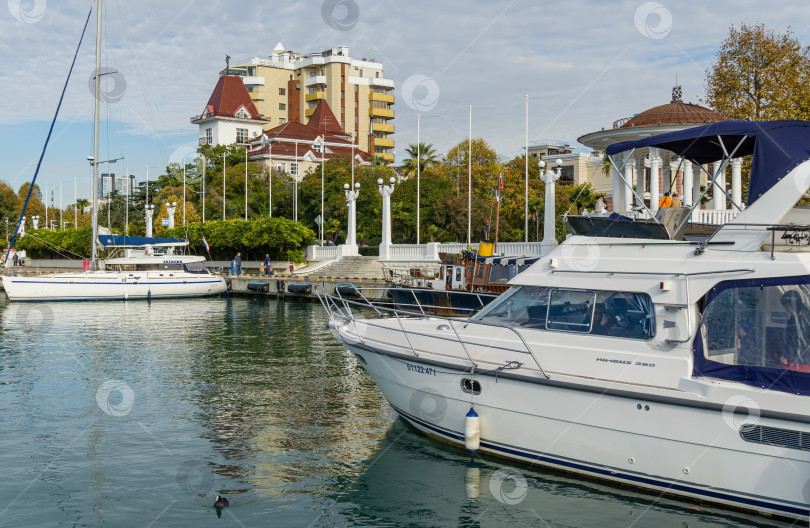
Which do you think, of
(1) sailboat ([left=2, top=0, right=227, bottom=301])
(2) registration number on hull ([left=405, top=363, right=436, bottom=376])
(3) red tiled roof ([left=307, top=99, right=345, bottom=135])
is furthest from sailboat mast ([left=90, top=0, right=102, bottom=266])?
(3) red tiled roof ([left=307, top=99, right=345, bottom=135])

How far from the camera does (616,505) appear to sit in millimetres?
9164

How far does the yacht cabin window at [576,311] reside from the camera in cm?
951

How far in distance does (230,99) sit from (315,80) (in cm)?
1340

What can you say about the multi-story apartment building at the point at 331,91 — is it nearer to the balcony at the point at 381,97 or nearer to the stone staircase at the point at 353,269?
the balcony at the point at 381,97

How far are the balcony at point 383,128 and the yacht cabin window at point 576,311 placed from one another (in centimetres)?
10073

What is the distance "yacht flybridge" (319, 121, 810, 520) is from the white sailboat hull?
30652 mm

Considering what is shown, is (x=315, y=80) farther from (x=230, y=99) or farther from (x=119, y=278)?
(x=119, y=278)

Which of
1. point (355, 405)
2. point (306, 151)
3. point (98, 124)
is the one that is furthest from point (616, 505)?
point (306, 151)

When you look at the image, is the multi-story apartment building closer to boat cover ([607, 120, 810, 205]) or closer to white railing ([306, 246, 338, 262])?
white railing ([306, 246, 338, 262])

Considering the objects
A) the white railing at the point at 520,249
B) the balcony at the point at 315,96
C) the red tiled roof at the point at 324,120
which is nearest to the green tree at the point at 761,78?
the white railing at the point at 520,249

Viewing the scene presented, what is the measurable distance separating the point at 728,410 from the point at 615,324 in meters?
1.80

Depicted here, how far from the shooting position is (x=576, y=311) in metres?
10.0

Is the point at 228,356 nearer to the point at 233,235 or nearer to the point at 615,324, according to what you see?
the point at 615,324

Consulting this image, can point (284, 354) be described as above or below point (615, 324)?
below
